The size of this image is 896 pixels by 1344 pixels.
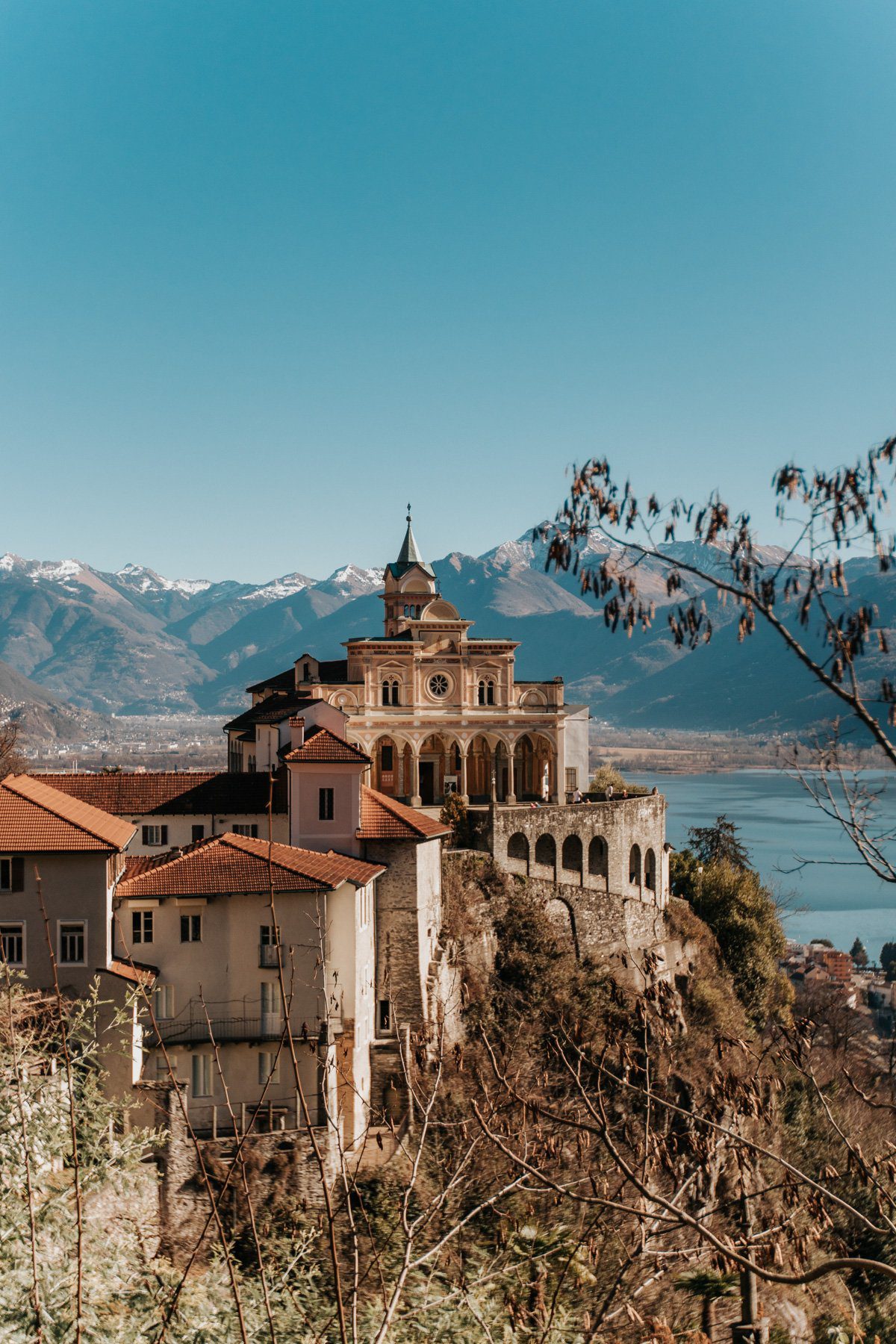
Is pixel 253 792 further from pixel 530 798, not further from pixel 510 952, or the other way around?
pixel 530 798

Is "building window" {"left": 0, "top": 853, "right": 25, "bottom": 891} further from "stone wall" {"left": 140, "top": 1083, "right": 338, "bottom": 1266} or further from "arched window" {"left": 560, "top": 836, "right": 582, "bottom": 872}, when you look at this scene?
"arched window" {"left": 560, "top": 836, "right": 582, "bottom": 872}

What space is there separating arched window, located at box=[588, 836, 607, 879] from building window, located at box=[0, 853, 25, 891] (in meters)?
21.3

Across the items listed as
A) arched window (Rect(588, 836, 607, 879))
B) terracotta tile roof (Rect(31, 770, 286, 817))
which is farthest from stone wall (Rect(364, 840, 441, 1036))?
arched window (Rect(588, 836, 607, 879))

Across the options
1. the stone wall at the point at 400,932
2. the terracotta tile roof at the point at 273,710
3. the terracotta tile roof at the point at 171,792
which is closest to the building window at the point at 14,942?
the stone wall at the point at 400,932

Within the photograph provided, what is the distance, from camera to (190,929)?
21.7 metres

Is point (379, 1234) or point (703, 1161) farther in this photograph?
point (379, 1234)

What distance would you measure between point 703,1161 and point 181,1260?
12.8 metres

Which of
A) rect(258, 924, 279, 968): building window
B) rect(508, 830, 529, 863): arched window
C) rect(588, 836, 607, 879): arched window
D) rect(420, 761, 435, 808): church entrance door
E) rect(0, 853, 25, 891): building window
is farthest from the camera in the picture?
rect(420, 761, 435, 808): church entrance door

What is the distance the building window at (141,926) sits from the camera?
2159cm

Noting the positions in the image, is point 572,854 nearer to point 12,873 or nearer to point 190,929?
point 190,929

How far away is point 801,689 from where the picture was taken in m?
195

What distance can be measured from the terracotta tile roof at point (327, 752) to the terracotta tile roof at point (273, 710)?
9.37 m

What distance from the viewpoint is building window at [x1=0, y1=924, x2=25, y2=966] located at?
2061 centimetres

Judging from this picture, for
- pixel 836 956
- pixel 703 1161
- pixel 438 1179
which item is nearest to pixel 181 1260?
pixel 438 1179
